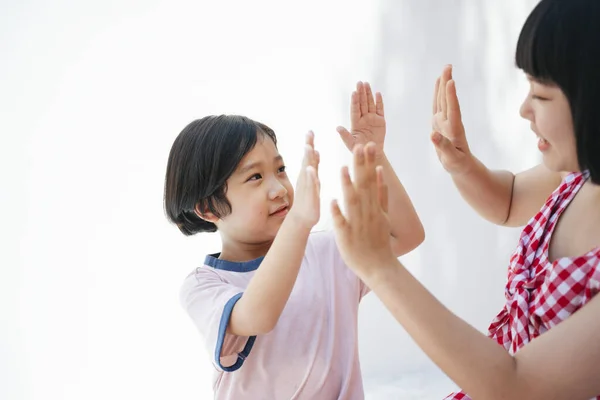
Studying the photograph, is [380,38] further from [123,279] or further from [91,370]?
[91,370]

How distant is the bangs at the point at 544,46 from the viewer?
0.85 meters

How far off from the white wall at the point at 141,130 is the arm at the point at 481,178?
92cm

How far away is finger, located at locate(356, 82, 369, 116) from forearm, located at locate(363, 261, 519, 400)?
16.5 inches

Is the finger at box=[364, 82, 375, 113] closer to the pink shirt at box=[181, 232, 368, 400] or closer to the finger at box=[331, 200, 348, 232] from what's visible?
the pink shirt at box=[181, 232, 368, 400]

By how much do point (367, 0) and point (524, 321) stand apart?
1.52m

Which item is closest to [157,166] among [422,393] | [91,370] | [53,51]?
[53,51]

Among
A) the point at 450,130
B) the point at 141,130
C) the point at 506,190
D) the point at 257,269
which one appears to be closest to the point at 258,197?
the point at 257,269

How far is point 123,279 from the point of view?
2092mm

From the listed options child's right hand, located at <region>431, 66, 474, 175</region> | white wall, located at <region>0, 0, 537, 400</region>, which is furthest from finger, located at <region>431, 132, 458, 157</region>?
white wall, located at <region>0, 0, 537, 400</region>

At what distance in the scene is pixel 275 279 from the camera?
41.0 inches

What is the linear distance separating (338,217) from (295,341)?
0.41 metres

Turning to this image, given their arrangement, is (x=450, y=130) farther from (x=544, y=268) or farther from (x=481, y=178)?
(x=544, y=268)

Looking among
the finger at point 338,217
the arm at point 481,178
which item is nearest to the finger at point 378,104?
the arm at point 481,178

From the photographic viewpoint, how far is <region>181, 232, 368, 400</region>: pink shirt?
3.85ft
